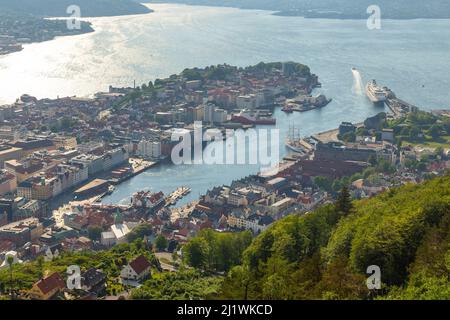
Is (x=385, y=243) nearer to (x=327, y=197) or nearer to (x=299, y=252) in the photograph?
(x=299, y=252)

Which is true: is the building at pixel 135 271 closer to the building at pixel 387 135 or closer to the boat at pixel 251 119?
the building at pixel 387 135

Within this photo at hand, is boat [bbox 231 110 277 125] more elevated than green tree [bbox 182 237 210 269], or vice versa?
green tree [bbox 182 237 210 269]

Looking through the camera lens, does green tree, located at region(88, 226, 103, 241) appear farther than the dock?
No

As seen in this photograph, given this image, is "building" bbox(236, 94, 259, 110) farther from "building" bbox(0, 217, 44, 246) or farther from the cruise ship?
"building" bbox(0, 217, 44, 246)

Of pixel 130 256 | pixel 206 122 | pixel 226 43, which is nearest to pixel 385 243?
pixel 130 256

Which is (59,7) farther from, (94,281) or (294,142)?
(94,281)

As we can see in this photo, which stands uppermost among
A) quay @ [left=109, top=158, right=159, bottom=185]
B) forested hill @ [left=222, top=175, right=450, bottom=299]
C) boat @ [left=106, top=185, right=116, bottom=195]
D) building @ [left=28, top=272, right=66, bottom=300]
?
forested hill @ [left=222, top=175, right=450, bottom=299]

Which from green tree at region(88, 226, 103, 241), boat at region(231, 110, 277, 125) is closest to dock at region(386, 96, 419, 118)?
boat at region(231, 110, 277, 125)

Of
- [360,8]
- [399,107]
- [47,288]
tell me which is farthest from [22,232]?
[360,8]
